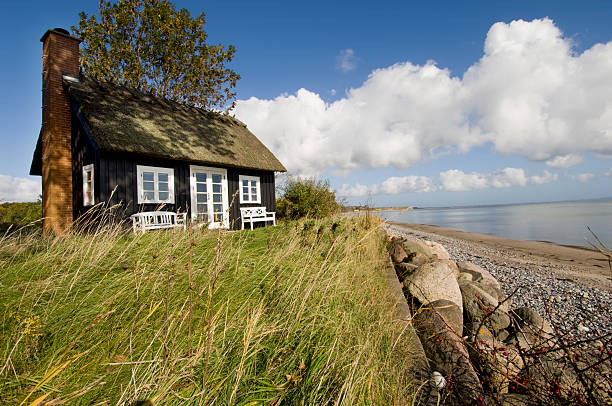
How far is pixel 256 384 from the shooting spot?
1.59m

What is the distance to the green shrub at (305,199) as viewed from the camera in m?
13.5

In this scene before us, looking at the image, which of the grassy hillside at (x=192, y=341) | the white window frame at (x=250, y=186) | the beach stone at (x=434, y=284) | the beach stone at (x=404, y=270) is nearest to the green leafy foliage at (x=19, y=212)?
the white window frame at (x=250, y=186)

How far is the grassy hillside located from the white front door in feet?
24.6

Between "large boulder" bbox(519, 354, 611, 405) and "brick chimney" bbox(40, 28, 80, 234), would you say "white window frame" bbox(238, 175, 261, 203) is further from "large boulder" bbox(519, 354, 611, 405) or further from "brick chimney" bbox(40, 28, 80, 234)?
"large boulder" bbox(519, 354, 611, 405)

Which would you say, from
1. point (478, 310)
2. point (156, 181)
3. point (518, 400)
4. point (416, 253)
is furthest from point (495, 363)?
point (156, 181)

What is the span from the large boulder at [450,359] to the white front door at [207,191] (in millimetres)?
8312

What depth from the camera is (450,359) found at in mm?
2541

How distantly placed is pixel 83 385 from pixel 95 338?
1.38ft

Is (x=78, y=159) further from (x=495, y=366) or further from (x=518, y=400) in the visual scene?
(x=518, y=400)

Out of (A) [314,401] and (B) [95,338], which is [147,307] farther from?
(A) [314,401]

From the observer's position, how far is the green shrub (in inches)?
533

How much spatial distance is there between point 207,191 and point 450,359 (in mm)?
9833

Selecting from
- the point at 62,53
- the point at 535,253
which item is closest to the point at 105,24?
the point at 62,53

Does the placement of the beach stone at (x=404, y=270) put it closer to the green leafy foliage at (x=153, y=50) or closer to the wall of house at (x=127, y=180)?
the wall of house at (x=127, y=180)
